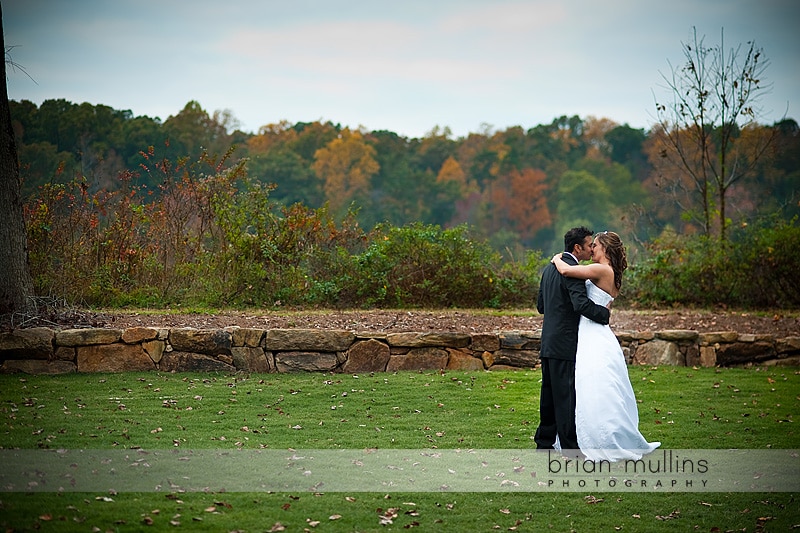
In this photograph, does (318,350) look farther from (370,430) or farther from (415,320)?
(370,430)

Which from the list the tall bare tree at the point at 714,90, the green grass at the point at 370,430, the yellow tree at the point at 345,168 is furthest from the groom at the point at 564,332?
the yellow tree at the point at 345,168

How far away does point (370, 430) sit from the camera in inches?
258

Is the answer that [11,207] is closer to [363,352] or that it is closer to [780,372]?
[363,352]

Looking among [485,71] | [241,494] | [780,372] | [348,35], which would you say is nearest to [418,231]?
[780,372]

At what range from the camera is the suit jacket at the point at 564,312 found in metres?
5.69

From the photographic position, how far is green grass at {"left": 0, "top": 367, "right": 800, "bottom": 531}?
4477mm

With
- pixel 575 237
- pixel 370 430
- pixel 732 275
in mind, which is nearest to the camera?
pixel 575 237

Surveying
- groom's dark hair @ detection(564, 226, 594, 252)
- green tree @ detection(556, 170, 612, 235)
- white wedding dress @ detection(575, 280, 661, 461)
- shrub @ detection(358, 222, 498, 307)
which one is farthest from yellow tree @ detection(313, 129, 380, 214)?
white wedding dress @ detection(575, 280, 661, 461)

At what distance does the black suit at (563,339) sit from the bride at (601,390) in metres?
0.07

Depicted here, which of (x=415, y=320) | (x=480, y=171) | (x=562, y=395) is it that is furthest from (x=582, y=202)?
A: (x=562, y=395)

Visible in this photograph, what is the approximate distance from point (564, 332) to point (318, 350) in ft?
11.7

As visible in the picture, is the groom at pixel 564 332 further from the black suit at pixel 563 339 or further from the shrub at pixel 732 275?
the shrub at pixel 732 275

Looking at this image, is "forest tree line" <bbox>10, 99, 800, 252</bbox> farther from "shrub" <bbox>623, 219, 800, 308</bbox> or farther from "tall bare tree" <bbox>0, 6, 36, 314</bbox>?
"tall bare tree" <bbox>0, 6, 36, 314</bbox>

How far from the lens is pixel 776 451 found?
612 centimetres
